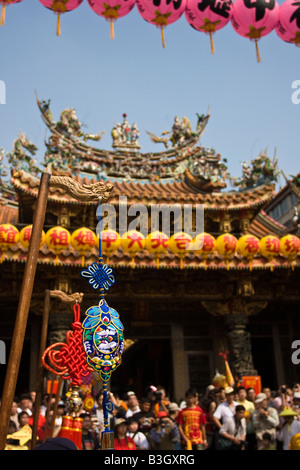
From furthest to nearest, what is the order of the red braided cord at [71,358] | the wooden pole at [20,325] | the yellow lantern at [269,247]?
the yellow lantern at [269,247] → the red braided cord at [71,358] → the wooden pole at [20,325]

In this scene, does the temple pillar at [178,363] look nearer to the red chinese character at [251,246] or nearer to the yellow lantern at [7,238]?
the red chinese character at [251,246]

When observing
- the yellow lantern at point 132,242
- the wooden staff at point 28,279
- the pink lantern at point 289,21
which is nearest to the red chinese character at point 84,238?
the yellow lantern at point 132,242

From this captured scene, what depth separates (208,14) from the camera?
635 centimetres

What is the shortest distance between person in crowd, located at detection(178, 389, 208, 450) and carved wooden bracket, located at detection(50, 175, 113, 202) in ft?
13.0

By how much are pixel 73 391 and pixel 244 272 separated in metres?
7.30

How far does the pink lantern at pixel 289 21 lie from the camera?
627cm

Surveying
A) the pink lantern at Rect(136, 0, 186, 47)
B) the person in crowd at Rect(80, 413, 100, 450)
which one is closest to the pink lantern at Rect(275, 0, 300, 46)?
the pink lantern at Rect(136, 0, 186, 47)

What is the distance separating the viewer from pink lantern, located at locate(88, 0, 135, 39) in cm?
618

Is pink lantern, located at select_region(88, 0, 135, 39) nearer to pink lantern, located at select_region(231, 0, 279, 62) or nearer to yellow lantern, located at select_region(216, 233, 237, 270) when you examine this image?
pink lantern, located at select_region(231, 0, 279, 62)

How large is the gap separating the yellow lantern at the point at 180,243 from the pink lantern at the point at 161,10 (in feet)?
14.3

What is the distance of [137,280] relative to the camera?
11.0 meters

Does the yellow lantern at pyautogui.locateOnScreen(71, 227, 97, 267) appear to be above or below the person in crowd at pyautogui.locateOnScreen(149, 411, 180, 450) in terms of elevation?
above

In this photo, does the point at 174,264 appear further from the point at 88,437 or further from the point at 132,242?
the point at 88,437
